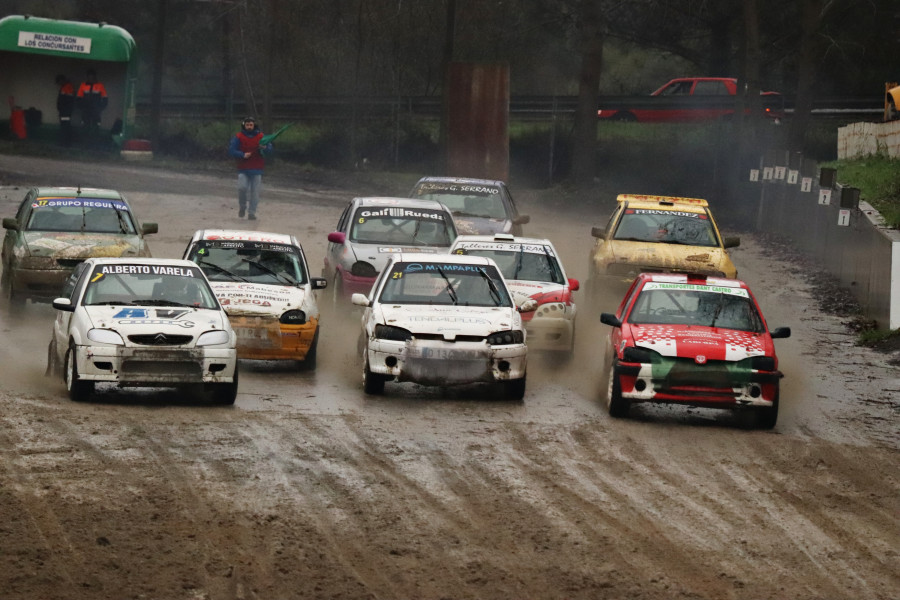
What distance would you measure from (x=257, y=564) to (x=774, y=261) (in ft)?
72.5

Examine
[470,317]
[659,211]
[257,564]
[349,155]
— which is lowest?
[257,564]

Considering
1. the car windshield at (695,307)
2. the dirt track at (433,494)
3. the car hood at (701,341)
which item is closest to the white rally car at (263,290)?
the dirt track at (433,494)

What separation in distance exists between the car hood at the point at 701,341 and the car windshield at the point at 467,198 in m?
9.94

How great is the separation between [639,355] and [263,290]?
4.68 metres

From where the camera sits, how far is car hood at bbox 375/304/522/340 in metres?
14.7

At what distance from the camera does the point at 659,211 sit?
70.7 ft

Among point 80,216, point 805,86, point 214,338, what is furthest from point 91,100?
point 214,338

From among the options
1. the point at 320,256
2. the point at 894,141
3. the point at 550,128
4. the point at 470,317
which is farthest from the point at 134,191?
the point at 470,317

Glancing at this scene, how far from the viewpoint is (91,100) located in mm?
37531

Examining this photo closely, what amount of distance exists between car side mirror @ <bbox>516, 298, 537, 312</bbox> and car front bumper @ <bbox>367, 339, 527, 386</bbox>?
110 inches

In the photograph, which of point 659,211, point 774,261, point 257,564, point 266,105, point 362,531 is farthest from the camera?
point 266,105

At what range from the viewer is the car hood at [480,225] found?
78.1 feet

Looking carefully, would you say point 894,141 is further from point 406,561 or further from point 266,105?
point 406,561

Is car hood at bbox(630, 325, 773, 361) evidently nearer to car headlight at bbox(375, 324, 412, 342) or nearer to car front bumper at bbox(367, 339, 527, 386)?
car front bumper at bbox(367, 339, 527, 386)
